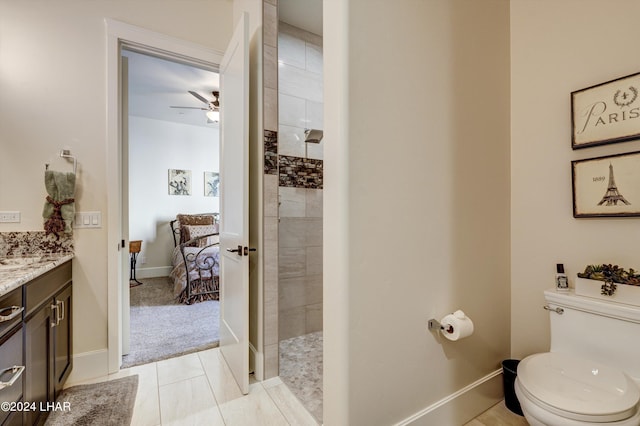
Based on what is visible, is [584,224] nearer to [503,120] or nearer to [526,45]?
[503,120]

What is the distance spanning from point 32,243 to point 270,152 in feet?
5.49

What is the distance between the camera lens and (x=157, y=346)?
7.99 feet

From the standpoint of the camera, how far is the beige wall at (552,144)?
4.63ft

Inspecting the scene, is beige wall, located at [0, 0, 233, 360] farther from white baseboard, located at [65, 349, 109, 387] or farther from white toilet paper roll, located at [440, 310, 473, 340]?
white toilet paper roll, located at [440, 310, 473, 340]

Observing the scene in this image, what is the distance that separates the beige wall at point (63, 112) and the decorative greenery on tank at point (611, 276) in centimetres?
302

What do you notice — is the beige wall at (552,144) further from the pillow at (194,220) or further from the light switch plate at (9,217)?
the pillow at (194,220)

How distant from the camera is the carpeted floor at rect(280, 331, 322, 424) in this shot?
1.76 m

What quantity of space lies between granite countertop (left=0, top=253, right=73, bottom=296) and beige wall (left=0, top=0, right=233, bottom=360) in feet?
0.71

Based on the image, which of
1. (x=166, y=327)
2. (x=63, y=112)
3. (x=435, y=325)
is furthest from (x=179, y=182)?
(x=435, y=325)

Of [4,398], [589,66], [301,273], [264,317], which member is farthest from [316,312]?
[589,66]

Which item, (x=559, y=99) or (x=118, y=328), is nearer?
(x=559, y=99)

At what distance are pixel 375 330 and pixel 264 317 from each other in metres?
1.02

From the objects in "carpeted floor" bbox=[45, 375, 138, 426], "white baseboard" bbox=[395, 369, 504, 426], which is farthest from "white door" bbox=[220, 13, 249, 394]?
"white baseboard" bbox=[395, 369, 504, 426]

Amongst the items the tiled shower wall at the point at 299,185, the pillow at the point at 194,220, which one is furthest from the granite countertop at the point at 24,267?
the pillow at the point at 194,220
